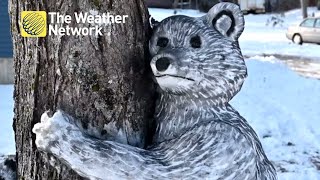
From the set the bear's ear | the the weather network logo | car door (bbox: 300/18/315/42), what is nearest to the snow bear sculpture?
the bear's ear

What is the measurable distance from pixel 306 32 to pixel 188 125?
2034 centimetres

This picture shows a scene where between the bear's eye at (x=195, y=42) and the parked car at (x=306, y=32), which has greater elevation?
the bear's eye at (x=195, y=42)

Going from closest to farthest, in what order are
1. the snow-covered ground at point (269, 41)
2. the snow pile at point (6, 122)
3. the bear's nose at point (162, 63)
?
the bear's nose at point (162, 63) → the snow pile at point (6, 122) → the snow-covered ground at point (269, 41)

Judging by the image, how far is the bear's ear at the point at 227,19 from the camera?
1944mm

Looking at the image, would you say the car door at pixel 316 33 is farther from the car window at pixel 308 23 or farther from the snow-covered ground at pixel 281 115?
the snow-covered ground at pixel 281 115

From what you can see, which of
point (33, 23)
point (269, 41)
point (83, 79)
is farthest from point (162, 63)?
point (269, 41)

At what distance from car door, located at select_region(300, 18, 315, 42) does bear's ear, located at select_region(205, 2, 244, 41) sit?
19.9 m

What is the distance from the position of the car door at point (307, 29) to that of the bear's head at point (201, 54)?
19919 mm

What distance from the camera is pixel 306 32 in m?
21.4

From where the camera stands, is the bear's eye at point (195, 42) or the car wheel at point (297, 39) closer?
the bear's eye at point (195, 42)

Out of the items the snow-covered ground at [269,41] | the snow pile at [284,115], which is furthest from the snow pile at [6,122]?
the snow-covered ground at [269,41]

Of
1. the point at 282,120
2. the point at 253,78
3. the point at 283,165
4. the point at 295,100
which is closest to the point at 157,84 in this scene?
the point at 283,165

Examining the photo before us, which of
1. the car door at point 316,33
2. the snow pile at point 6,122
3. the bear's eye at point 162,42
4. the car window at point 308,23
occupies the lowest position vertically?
the snow pile at point 6,122

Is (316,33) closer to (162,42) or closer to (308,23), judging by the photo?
(308,23)
